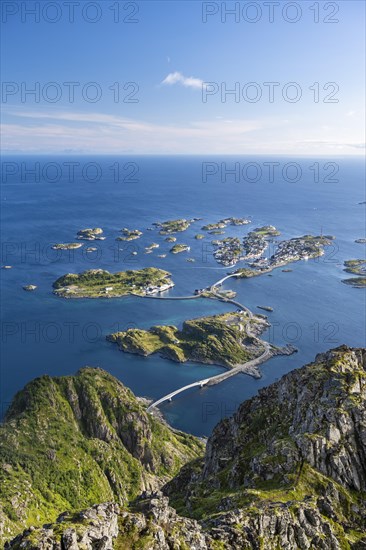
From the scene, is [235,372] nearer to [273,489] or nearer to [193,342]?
[193,342]

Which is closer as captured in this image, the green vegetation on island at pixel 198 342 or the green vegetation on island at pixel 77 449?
the green vegetation on island at pixel 77 449

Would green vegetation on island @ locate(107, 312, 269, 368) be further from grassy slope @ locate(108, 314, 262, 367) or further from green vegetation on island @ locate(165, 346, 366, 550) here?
green vegetation on island @ locate(165, 346, 366, 550)

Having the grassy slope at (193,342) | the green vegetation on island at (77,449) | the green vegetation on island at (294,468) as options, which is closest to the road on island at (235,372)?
the grassy slope at (193,342)

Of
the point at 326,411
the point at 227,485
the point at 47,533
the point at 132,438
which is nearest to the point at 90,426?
the point at 132,438

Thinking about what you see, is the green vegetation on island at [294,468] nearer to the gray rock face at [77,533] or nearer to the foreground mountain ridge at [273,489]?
the foreground mountain ridge at [273,489]

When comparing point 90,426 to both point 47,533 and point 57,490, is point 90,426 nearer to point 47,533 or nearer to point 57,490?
point 57,490

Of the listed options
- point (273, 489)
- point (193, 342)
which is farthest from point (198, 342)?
point (273, 489)
